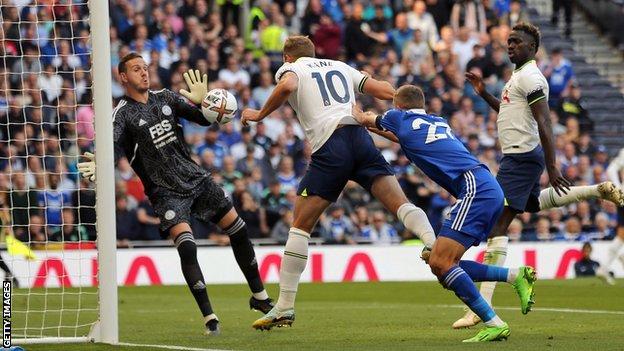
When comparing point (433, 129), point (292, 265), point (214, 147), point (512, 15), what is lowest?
point (214, 147)

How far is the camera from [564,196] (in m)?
12.7

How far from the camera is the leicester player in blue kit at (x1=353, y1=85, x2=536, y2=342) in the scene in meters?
10.0

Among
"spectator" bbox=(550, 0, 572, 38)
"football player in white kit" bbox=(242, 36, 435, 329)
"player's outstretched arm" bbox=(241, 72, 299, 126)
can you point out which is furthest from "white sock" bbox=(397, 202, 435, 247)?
"spectator" bbox=(550, 0, 572, 38)

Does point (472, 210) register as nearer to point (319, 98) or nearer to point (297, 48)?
point (319, 98)

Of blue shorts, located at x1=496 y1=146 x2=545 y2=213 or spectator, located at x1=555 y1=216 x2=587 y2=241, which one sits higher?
blue shorts, located at x1=496 y1=146 x2=545 y2=213

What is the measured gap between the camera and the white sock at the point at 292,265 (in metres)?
11.2

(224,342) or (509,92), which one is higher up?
(509,92)

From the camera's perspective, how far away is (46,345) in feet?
33.9

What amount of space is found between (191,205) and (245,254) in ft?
2.32

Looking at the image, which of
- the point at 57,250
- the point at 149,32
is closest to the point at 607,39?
the point at 149,32

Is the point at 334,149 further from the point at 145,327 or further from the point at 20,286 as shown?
the point at 20,286

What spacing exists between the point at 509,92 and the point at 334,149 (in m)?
1.83

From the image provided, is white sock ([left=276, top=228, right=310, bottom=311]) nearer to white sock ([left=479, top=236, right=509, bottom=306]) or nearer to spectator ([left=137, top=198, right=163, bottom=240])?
white sock ([left=479, top=236, right=509, bottom=306])

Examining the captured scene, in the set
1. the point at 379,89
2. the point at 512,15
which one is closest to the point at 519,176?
the point at 379,89
